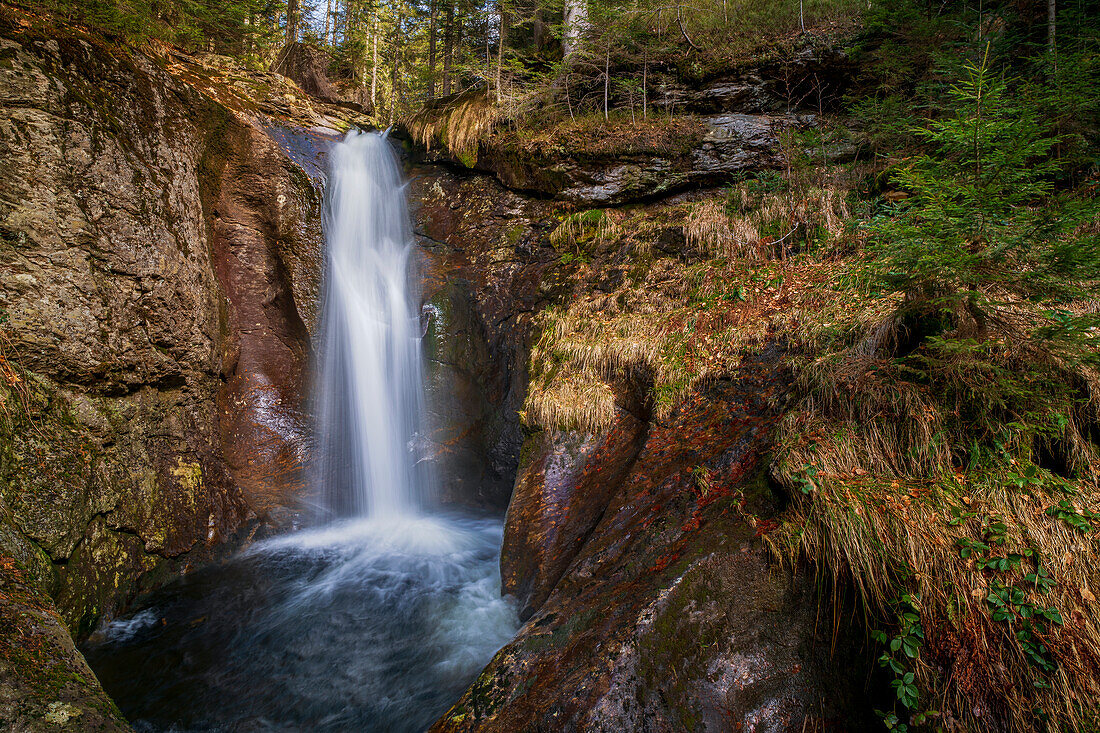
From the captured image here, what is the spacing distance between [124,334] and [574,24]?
360 inches

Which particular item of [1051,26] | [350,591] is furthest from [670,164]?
[350,591]

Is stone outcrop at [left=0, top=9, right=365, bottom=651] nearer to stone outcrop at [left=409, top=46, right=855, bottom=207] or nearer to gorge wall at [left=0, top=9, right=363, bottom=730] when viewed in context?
gorge wall at [left=0, top=9, right=363, bottom=730]

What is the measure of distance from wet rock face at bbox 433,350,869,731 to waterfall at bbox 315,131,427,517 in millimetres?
4933

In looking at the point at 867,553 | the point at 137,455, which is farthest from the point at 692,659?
the point at 137,455

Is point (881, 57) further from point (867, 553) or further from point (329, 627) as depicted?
point (329, 627)

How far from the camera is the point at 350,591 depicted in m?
5.35

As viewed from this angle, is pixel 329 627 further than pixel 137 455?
No

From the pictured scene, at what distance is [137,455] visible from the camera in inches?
205

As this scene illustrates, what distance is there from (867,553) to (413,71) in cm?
2417

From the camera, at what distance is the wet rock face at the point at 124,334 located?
4332 mm

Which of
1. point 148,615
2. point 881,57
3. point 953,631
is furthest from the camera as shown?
point 881,57

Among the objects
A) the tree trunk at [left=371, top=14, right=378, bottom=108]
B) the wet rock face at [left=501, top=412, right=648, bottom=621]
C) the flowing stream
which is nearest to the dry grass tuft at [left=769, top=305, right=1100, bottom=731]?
the wet rock face at [left=501, top=412, right=648, bottom=621]

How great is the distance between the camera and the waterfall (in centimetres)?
775

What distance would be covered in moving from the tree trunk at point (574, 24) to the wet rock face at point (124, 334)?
662 centimetres
